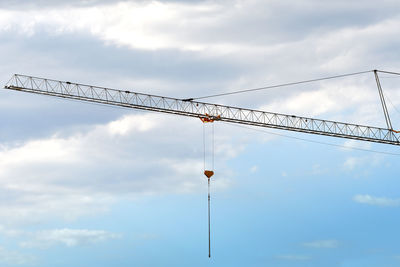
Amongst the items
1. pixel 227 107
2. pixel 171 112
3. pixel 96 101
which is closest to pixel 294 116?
pixel 227 107

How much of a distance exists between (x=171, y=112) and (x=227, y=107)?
41.2 feet

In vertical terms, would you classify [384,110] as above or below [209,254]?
above

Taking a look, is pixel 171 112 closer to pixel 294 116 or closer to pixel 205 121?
pixel 205 121

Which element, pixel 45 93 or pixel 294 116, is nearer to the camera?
pixel 45 93

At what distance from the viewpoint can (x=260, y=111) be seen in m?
146

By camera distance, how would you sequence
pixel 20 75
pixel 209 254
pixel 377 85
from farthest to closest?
pixel 377 85
pixel 20 75
pixel 209 254

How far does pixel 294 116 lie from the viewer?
488ft

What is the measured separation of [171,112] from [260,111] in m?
20.9

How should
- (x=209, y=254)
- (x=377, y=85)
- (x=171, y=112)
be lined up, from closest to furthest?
(x=209, y=254)
(x=171, y=112)
(x=377, y=85)

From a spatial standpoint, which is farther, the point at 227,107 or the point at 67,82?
the point at 227,107

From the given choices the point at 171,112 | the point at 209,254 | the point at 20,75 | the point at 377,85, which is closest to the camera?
the point at 209,254

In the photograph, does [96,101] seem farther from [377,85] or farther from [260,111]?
[377,85]

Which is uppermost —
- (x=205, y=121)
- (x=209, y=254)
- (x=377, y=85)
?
(x=377, y=85)

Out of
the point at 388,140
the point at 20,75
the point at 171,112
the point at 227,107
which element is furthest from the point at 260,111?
the point at 20,75
